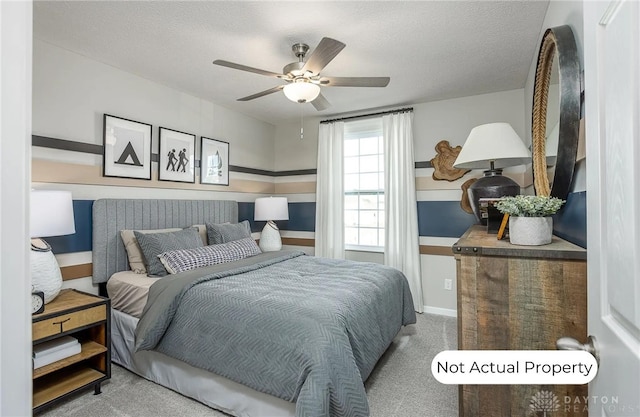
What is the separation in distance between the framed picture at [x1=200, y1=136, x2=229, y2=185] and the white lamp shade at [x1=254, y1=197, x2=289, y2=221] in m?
0.50

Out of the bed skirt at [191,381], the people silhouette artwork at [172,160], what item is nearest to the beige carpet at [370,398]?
the bed skirt at [191,381]

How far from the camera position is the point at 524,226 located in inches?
49.7

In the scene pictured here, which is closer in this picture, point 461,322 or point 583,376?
point 583,376

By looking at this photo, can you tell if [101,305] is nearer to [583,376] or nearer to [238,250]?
[238,250]

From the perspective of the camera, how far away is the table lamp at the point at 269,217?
404 cm

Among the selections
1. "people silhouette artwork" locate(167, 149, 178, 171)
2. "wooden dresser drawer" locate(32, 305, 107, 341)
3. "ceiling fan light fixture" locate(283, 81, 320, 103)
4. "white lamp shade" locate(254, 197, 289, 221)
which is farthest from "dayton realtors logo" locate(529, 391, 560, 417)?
"people silhouette artwork" locate(167, 149, 178, 171)

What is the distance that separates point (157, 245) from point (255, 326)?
4.61 ft

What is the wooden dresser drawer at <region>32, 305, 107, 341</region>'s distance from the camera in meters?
1.82

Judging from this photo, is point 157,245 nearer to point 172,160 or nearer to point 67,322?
point 67,322

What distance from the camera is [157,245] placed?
2.65 meters

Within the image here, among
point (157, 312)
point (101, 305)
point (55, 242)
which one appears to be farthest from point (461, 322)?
point (55, 242)

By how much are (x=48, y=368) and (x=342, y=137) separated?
3567mm

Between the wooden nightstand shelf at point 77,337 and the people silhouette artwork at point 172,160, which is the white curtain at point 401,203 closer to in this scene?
the people silhouette artwork at point 172,160

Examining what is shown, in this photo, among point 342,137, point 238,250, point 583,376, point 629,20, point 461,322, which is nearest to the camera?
point 629,20
